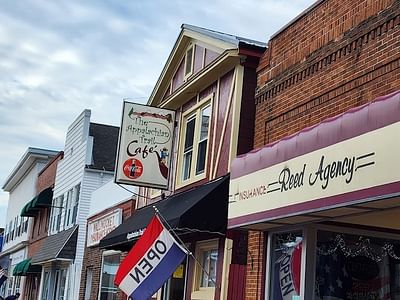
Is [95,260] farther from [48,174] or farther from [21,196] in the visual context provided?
[21,196]

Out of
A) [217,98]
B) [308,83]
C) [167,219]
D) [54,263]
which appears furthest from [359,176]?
[54,263]

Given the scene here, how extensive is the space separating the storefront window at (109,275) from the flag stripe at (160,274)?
8346mm

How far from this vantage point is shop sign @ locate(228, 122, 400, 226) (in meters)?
6.10

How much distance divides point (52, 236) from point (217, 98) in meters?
16.8

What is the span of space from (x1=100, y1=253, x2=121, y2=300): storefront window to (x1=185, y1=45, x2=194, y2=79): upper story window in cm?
604

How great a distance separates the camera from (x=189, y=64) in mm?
15016

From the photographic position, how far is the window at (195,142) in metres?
13.4

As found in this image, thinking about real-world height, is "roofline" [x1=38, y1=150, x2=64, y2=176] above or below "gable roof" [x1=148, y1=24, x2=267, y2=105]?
above

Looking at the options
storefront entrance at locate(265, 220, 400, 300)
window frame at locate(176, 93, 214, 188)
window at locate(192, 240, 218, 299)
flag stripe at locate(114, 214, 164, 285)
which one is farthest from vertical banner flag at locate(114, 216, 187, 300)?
window frame at locate(176, 93, 214, 188)

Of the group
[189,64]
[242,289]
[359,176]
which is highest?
[189,64]

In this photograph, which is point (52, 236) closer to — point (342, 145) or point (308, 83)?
point (308, 83)

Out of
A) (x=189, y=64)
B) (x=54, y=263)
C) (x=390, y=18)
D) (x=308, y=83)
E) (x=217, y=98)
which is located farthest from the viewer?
(x=54, y=263)

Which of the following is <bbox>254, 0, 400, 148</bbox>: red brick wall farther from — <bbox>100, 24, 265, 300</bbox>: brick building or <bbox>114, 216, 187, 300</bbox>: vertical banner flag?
<bbox>114, 216, 187, 300</bbox>: vertical banner flag

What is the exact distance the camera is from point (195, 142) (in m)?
13.8
